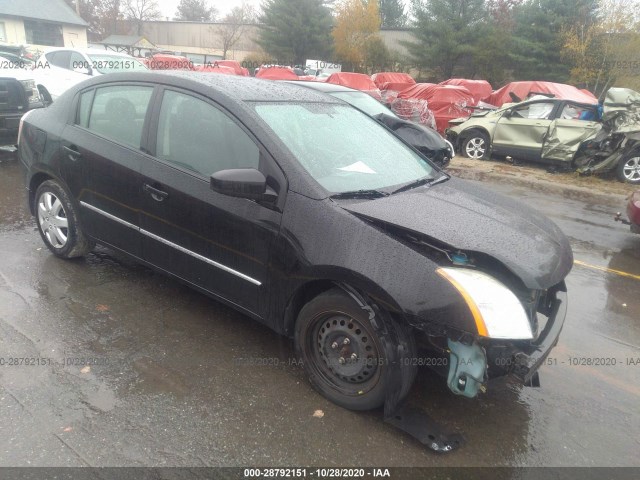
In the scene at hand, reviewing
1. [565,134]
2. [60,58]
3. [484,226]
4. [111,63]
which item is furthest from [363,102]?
[60,58]

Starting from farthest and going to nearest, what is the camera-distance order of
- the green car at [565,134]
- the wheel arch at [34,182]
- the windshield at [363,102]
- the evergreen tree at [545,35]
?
the evergreen tree at [545,35]
the green car at [565,134]
the windshield at [363,102]
the wheel arch at [34,182]

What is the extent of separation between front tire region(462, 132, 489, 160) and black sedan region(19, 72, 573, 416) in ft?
29.0

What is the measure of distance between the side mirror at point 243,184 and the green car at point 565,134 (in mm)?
9100

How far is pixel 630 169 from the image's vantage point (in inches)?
391

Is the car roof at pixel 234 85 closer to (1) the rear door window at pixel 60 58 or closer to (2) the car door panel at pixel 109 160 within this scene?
(2) the car door panel at pixel 109 160

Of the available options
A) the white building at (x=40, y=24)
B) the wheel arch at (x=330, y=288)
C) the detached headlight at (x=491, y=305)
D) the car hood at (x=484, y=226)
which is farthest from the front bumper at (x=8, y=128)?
the white building at (x=40, y=24)

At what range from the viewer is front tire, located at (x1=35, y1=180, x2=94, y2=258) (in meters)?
4.19

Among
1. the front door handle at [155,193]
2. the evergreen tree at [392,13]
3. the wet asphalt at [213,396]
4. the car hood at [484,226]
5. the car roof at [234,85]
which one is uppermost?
the evergreen tree at [392,13]

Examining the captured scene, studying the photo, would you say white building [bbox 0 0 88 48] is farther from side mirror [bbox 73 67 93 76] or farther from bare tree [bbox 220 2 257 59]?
side mirror [bbox 73 67 93 76]

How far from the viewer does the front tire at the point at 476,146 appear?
1205cm

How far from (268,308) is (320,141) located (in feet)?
3.77

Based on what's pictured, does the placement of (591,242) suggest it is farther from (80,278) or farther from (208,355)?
(80,278)

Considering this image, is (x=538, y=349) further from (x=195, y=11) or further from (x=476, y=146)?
(x=195, y=11)

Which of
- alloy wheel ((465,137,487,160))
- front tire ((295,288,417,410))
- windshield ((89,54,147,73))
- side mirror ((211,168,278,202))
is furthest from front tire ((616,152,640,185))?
windshield ((89,54,147,73))
